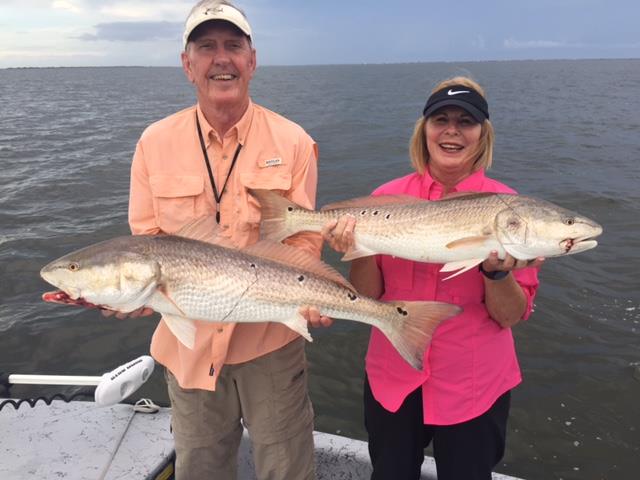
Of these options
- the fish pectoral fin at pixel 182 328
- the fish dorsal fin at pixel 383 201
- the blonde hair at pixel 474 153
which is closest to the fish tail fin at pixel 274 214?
the fish dorsal fin at pixel 383 201

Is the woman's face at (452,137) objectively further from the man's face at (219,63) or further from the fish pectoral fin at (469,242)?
the man's face at (219,63)

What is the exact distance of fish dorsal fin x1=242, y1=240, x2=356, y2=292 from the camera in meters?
3.53

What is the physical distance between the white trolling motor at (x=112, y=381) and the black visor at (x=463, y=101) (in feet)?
11.9

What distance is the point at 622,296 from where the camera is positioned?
392 inches

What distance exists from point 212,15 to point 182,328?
7.20 feet

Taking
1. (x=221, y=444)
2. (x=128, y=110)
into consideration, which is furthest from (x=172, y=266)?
(x=128, y=110)

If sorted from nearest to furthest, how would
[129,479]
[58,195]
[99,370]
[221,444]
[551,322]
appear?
[221,444] < [129,479] < [99,370] < [551,322] < [58,195]

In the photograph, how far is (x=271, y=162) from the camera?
3721 millimetres

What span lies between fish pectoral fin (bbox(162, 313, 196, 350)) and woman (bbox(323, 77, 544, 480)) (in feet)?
4.31

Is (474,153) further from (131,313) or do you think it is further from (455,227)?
(131,313)

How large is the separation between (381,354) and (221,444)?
1496 millimetres

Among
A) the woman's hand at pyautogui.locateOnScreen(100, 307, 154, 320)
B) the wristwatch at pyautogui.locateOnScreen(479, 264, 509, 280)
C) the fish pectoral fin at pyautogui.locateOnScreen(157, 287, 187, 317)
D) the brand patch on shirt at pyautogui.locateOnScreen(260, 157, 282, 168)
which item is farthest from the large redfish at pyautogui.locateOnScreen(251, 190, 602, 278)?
the woman's hand at pyautogui.locateOnScreen(100, 307, 154, 320)

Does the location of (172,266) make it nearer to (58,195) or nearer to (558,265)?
(558,265)

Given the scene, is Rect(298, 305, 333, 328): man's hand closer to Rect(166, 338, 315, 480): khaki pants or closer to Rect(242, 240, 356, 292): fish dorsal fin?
Rect(242, 240, 356, 292): fish dorsal fin
